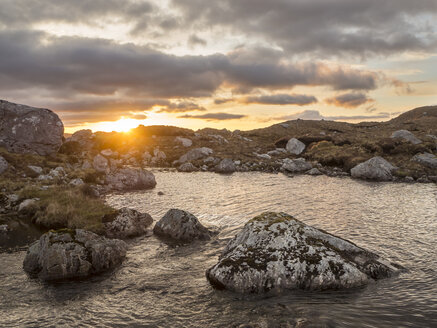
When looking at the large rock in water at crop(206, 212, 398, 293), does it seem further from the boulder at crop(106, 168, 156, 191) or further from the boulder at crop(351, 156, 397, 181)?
the boulder at crop(351, 156, 397, 181)

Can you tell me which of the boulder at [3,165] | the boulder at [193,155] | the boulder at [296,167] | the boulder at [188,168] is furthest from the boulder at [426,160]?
the boulder at [3,165]

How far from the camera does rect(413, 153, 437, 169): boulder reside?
48.4 m

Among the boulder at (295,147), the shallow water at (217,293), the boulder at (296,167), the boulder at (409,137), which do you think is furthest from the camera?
the boulder at (295,147)

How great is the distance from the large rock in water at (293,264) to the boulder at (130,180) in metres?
29.1

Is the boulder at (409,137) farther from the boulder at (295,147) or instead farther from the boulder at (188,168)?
the boulder at (188,168)

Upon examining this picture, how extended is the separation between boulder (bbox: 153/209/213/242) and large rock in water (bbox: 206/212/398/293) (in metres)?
6.04

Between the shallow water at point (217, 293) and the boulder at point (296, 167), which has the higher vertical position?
the boulder at point (296, 167)

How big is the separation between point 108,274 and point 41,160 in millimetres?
37028

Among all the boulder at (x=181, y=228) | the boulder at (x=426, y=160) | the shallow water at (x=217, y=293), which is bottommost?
the shallow water at (x=217, y=293)

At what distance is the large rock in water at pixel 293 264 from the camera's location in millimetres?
13086

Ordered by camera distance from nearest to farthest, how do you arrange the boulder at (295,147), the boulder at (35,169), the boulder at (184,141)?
the boulder at (35,169) → the boulder at (295,147) → the boulder at (184,141)

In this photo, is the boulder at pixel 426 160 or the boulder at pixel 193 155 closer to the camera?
the boulder at pixel 426 160

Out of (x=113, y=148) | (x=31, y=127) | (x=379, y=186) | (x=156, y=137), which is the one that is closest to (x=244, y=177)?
(x=379, y=186)

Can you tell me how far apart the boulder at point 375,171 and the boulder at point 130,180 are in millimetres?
29890
